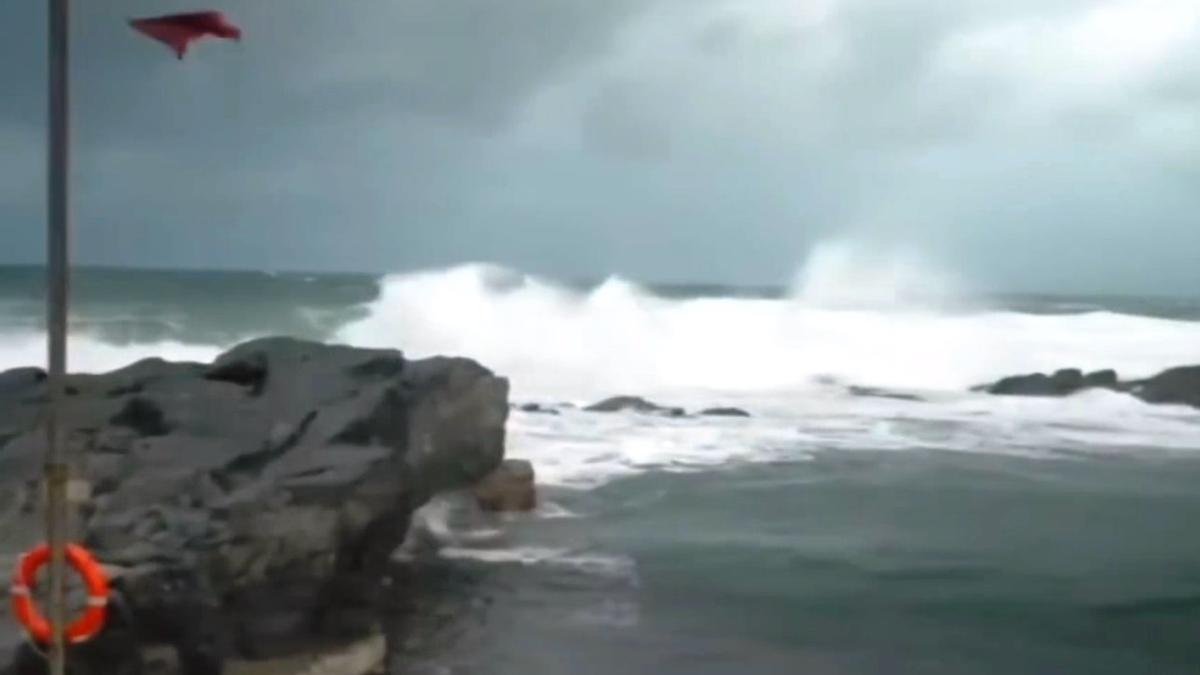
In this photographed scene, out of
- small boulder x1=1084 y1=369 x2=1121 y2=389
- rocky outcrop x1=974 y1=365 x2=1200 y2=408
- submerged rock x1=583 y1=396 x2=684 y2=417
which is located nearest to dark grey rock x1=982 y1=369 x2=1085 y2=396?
rocky outcrop x1=974 y1=365 x2=1200 y2=408

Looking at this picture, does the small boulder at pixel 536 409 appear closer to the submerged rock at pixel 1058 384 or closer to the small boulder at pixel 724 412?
the small boulder at pixel 724 412

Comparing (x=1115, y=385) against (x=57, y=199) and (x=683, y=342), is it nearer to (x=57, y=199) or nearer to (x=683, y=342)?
(x=683, y=342)

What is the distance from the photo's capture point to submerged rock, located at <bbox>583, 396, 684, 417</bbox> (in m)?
24.1

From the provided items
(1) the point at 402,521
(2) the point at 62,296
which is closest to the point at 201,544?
(1) the point at 402,521

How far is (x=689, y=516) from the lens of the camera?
14.0 m

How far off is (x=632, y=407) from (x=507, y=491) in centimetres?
1072

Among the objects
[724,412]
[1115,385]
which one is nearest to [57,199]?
[724,412]

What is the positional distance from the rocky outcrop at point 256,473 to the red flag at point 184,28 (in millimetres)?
3873

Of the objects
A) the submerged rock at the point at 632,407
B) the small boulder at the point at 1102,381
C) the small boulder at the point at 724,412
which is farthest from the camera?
the small boulder at the point at 1102,381

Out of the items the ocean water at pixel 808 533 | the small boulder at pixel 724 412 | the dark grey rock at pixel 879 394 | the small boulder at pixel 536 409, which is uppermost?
the dark grey rock at pixel 879 394

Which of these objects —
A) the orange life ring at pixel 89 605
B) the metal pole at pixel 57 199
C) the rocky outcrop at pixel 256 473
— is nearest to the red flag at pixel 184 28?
the metal pole at pixel 57 199

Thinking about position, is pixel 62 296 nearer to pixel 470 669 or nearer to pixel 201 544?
pixel 201 544

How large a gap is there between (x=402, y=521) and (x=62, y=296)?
6.97 m

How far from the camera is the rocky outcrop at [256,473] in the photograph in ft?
26.5
